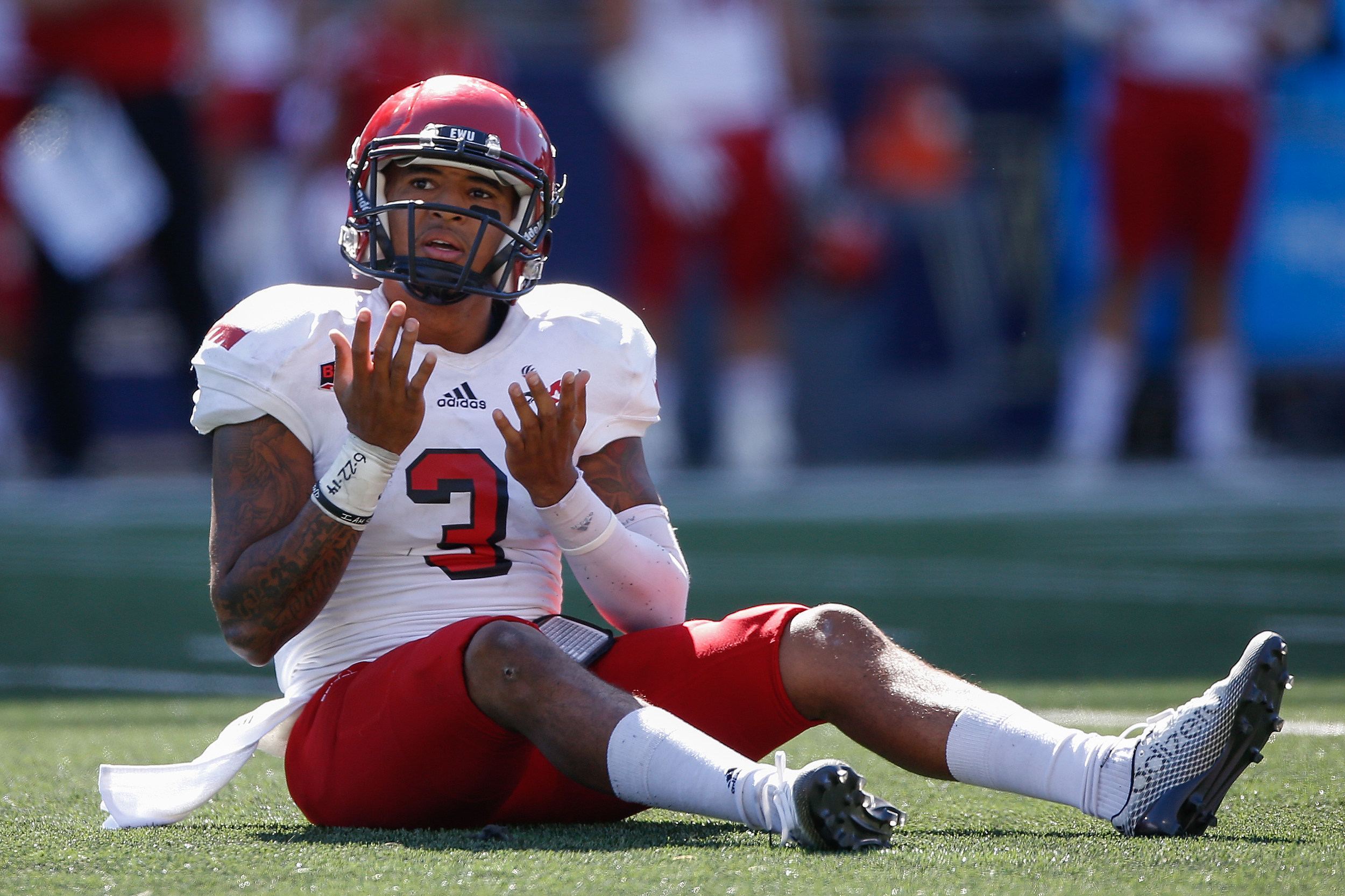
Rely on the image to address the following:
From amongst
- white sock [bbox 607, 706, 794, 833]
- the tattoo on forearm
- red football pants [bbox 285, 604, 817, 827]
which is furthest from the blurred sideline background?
white sock [bbox 607, 706, 794, 833]

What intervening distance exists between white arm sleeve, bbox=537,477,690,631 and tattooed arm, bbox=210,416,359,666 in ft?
0.89

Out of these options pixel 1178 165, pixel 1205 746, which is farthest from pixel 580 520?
pixel 1178 165

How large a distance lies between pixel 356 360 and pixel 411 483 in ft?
0.84

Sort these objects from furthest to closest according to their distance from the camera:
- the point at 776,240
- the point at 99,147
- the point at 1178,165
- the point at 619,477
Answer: the point at 776,240, the point at 1178,165, the point at 99,147, the point at 619,477

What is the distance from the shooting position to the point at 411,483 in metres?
2.40

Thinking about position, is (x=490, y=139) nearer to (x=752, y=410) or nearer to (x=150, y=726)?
(x=150, y=726)

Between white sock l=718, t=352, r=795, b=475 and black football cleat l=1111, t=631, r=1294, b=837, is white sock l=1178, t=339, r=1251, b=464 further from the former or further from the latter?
black football cleat l=1111, t=631, r=1294, b=837

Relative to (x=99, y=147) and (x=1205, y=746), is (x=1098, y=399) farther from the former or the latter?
(x=1205, y=746)

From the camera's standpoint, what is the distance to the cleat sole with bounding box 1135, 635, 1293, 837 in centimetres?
210

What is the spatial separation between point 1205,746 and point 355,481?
101 cm

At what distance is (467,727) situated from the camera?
85.7 inches

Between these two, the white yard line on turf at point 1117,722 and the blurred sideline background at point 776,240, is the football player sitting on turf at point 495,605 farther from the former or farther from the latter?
the blurred sideline background at point 776,240

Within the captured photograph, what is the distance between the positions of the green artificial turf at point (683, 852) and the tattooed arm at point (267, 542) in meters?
0.25

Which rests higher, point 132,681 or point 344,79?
point 344,79
